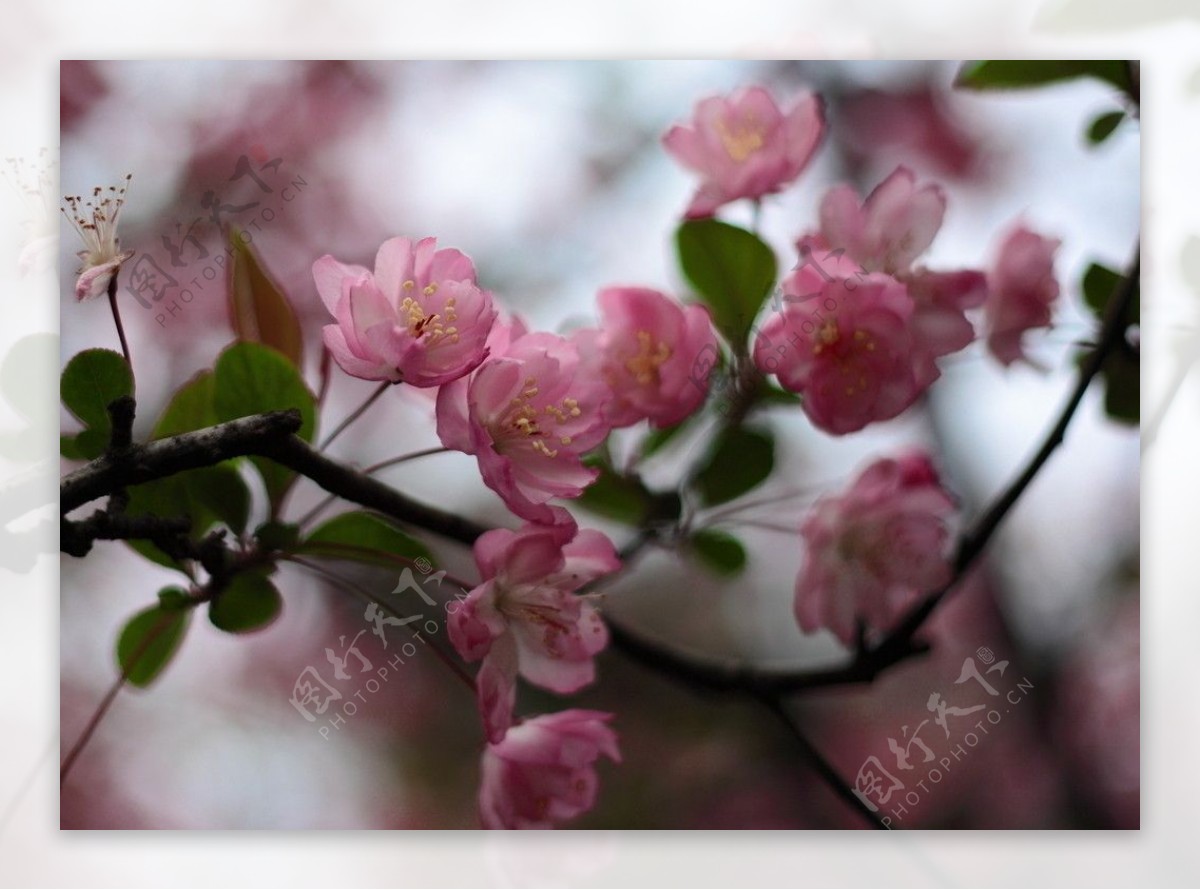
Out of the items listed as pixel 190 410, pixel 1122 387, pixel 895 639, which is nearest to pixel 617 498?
pixel 895 639

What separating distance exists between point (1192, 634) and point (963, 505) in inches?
11.3

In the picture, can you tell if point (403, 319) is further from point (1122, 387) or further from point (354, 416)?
point (1122, 387)

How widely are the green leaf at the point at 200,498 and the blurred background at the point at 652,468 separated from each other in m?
0.09

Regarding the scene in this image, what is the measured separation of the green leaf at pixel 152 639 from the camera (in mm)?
1202

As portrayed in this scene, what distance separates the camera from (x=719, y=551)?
3.95 feet

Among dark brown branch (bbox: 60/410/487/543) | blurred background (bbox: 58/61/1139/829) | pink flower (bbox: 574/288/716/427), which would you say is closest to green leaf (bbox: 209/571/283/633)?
blurred background (bbox: 58/61/1139/829)

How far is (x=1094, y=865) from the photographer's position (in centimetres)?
127

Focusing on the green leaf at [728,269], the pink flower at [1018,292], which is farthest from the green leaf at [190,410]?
the pink flower at [1018,292]

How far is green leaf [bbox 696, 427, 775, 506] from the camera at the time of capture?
1195 millimetres

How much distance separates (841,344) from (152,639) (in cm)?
74

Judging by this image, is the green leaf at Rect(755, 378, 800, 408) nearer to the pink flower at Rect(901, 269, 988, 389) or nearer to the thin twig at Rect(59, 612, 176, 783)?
the pink flower at Rect(901, 269, 988, 389)

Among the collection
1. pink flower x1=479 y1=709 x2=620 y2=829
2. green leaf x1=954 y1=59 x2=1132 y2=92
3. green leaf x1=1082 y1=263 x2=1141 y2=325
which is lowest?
pink flower x1=479 y1=709 x2=620 y2=829

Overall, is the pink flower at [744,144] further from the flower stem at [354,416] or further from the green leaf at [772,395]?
the flower stem at [354,416]

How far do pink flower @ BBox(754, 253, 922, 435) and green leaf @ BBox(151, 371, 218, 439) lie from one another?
53 centimetres
